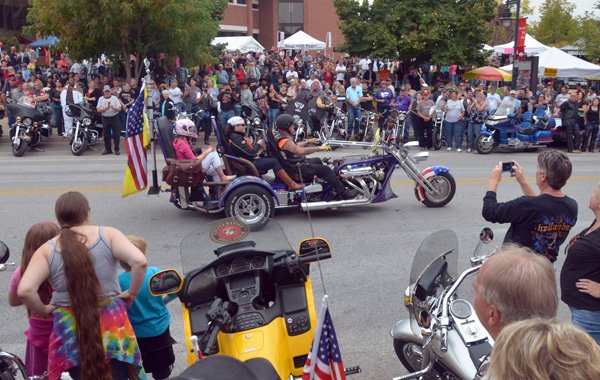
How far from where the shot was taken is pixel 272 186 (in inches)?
406

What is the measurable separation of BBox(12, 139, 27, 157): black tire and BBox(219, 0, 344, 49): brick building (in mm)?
39343

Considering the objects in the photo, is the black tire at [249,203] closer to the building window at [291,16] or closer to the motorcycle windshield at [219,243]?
the motorcycle windshield at [219,243]

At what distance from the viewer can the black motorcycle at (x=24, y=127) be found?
1712 centimetres

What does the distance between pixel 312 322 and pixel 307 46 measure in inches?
1257

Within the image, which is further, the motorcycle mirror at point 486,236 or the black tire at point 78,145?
the black tire at point 78,145

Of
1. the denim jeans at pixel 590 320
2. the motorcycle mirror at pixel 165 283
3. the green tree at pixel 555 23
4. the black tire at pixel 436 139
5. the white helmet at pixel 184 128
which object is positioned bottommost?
the black tire at pixel 436 139

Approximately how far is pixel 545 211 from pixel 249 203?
5554 mm

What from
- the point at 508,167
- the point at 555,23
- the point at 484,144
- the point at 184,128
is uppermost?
the point at 555,23

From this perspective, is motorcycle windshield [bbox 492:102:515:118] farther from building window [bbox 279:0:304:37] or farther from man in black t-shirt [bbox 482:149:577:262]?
building window [bbox 279:0:304:37]

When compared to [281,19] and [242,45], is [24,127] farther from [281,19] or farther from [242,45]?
[281,19]

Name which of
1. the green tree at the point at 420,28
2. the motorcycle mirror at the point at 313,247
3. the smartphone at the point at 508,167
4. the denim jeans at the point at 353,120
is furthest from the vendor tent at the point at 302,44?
the motorcycle mirror at the point at 313,247

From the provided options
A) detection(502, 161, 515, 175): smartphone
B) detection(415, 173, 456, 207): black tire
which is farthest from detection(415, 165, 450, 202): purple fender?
detection(502, 161, 515, 175): smartphone

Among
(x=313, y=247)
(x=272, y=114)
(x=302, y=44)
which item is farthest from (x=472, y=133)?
(x=302, y=44)

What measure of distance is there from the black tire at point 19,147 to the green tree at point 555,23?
40773 mm
